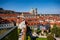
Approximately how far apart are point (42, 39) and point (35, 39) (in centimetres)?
26

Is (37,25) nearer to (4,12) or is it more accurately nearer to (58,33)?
(58,33)

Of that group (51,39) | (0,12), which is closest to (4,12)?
(0,12)

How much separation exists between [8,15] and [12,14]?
305mm

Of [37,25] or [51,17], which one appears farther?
[51,17]

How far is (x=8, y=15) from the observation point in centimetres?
1198

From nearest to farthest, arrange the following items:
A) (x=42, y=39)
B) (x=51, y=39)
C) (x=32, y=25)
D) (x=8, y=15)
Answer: (x=51, y=39)
(x=42, y=39)
(x=32, y=25)
(x=8, y=15)

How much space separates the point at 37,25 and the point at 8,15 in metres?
3.22

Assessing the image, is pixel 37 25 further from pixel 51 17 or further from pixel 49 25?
pixel 51 17

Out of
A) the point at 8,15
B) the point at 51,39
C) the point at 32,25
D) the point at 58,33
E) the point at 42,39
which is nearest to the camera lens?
the point at 51,39

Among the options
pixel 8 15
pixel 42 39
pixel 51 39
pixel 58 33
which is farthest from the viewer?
pixel 8 15

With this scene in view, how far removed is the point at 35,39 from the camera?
599cm

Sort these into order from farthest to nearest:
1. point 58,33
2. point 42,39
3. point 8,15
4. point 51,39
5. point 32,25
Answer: point 8,15 → point 32,25 → point 58,33 → point 42,39 → point 51,39

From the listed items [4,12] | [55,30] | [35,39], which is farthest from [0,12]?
[35,39]

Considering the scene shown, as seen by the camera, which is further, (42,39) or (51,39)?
(42,39)
